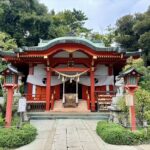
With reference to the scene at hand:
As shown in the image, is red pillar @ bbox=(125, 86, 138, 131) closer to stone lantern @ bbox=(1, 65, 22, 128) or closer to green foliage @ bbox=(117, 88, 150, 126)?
green foliage @ bbox=(117, 88, 150, 126)

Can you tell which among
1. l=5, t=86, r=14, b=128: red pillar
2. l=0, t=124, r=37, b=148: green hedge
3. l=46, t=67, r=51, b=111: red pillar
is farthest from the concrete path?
→ l=46, t=67, r=51, b=111: red pillar

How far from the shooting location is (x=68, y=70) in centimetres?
1709

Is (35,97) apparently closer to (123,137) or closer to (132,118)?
(132,118)

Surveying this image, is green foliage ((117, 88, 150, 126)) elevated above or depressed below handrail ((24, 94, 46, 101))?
below

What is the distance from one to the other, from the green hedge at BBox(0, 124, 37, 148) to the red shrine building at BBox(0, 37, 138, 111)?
777 centimetres

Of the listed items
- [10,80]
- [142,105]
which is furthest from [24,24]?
[142,105]

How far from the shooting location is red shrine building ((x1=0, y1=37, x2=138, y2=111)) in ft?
53.1

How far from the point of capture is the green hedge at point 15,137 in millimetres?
7582

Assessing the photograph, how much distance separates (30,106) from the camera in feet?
55.2

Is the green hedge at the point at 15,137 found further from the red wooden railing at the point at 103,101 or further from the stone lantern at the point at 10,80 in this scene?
the red wooden railing at the point at 103,101

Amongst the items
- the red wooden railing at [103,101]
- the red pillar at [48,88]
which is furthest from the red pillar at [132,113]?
the red pillar at [48,88]

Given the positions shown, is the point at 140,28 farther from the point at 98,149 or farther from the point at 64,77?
the point at 98,149

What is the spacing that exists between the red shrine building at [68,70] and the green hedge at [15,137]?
7772 millimetres

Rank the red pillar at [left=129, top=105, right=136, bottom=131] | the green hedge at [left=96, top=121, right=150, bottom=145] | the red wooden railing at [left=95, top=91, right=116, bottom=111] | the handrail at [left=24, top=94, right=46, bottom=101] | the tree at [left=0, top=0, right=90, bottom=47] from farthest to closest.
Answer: the tree at [left=0, top=0, right=90, bottom=47] → the handrail at [left=24, top=94, right=46, bottom=101] → the red wooden railing at [left=95, top=91, right=116, bottom=111] → the red pillar at [left=129, top=105, right=136, bottom=131] → the green hedge at [left=96, top=121, right=150, bottom=145]
